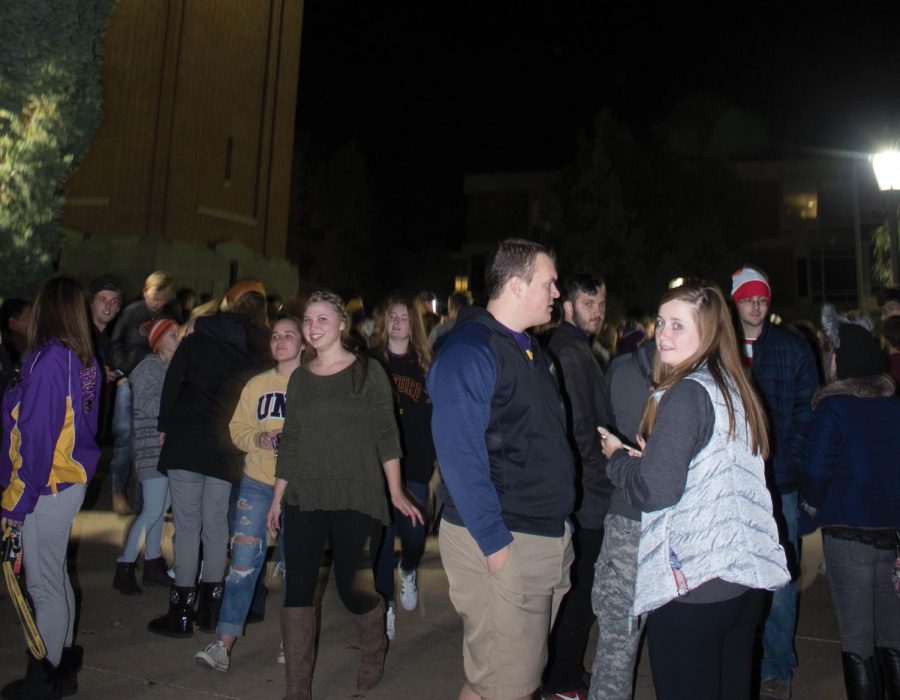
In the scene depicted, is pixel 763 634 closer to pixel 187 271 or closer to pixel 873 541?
pixel 873 541

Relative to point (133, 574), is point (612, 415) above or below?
above

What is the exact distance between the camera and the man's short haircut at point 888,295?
6719 mm

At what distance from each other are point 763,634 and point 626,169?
30763 millimetres

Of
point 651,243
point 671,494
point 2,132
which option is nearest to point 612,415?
point 671,494

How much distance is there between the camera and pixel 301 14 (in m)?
24.1

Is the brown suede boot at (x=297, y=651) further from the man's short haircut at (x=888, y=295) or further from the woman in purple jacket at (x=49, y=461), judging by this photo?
the man's short haircut at (x=888, y=295)

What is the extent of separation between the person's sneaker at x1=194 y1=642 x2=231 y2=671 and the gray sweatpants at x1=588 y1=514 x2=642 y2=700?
224cm

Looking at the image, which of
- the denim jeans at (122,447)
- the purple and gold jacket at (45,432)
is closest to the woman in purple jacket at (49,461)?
the purple and gold jacket at (45,432)

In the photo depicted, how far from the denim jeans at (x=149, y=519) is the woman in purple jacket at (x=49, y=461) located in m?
2.07

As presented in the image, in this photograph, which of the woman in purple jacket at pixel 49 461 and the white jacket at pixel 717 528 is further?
the woman in purple jacket at pixel 49 461

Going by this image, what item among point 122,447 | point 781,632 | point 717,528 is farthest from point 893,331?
point 122,447

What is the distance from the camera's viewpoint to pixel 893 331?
588cm

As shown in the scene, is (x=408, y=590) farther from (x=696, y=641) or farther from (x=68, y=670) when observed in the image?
(x=696, y=641)

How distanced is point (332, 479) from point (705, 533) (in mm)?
2253
